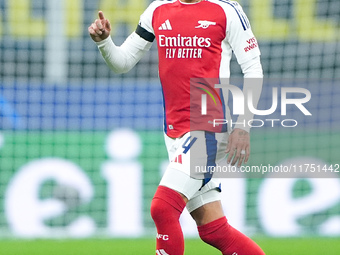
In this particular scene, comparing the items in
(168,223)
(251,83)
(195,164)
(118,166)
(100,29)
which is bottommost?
(118,166)

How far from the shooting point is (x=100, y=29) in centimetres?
398

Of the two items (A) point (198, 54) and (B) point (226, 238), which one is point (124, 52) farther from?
(B) point (226, 238)

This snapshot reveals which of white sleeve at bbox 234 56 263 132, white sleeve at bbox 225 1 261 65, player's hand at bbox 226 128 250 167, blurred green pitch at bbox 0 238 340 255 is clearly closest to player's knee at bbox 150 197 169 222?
player's hand at bbox 226 128 250 167

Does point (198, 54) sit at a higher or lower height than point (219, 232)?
higher

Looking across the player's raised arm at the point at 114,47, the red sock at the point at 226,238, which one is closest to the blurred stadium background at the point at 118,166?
the red sock at the point at 226,238

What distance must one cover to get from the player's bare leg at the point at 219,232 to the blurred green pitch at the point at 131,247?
1862 millimetres

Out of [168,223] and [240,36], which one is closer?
[168,223]

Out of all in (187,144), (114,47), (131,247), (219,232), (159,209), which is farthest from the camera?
(131,247)

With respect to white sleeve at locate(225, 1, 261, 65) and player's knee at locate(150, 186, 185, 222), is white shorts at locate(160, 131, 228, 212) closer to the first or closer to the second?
player's knee at locate(150, 186, 185, 222)

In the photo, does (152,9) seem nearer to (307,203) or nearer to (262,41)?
(307,203)

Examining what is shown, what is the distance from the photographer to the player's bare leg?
3918 mm

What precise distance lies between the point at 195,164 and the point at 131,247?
252cm

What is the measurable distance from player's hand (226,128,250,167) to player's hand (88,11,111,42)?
83 centimetres

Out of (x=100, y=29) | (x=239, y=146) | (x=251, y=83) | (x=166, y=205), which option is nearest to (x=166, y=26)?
(x=100, y=29)
